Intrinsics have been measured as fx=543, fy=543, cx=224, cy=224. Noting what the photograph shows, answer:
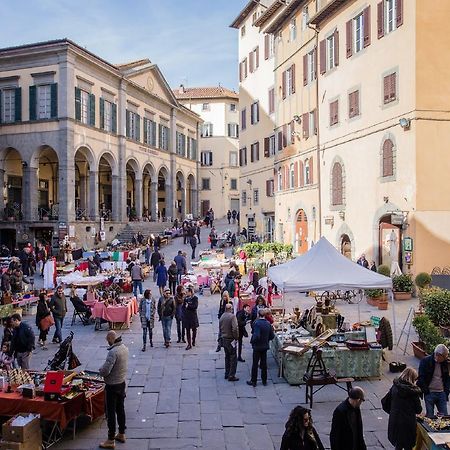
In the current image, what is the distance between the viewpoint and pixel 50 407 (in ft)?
25.7

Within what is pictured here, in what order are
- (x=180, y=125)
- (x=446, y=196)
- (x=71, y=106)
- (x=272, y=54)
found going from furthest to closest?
(x=180, y=125) → (x=272, y=54) → (x=71, y=106) → (x=446, y=196)

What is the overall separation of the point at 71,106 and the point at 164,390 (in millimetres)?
26825

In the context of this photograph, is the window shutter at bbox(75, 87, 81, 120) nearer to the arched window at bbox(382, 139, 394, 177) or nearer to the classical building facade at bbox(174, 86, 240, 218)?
the arched window at bbox(382, 139, 394, 177)

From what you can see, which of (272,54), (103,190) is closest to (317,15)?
(272,54)

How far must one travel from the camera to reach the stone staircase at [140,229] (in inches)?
1526

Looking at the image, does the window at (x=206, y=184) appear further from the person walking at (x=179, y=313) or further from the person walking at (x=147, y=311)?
the person walking at (x=147, y=311)

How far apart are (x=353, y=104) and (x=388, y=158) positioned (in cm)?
388

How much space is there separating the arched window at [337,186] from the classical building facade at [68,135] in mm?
16543

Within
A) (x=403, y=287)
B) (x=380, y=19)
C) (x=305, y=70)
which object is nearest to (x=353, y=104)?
(x=380, y=19)

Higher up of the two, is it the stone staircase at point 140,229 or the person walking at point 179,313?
the stone staircase at point 140,229

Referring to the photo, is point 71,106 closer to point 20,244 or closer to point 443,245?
point 20,244

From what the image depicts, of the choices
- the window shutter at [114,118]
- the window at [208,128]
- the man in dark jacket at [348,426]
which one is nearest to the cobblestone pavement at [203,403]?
the man in dark jacket at [348,426]

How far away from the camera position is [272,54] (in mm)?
35938

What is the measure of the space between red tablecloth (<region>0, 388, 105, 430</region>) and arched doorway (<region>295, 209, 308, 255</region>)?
890 inches
